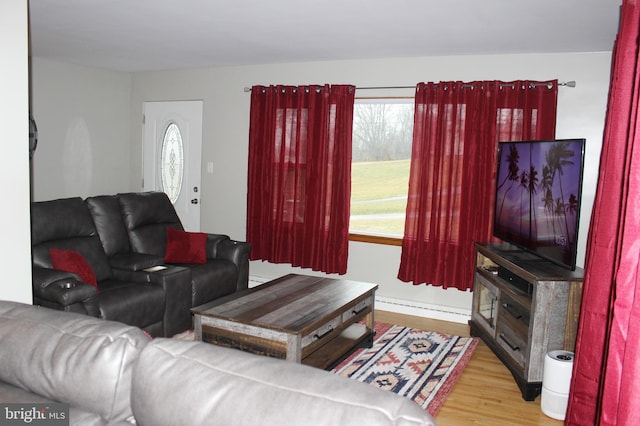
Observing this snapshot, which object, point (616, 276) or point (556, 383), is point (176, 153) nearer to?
point (556, 383)

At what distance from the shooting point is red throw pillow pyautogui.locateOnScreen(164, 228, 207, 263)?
456 cm

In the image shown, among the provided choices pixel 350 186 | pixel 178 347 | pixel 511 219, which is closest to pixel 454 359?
pixel 511 219

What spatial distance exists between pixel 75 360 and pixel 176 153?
5.11 m

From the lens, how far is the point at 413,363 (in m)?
3.72

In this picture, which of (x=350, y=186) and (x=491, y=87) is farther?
(x=350, y=186)

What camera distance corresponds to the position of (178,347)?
1232mm

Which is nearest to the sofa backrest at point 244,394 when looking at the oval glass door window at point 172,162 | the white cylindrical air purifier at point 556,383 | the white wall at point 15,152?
the white wall at point 15,152

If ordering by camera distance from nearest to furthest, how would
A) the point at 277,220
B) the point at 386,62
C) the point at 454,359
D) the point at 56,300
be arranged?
the point at 56,300 < the point at 454,359 < the point at 386,62 < the point at 277,220

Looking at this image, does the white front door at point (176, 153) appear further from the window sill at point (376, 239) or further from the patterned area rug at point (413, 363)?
the patterned area rug at point (413, 363)

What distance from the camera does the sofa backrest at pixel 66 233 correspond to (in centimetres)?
373

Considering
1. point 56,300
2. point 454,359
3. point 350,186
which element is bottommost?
point 454,359

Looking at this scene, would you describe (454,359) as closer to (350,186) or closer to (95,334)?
(350,186)

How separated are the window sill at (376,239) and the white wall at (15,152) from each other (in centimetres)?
319

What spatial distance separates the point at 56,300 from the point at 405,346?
2.44 meters
